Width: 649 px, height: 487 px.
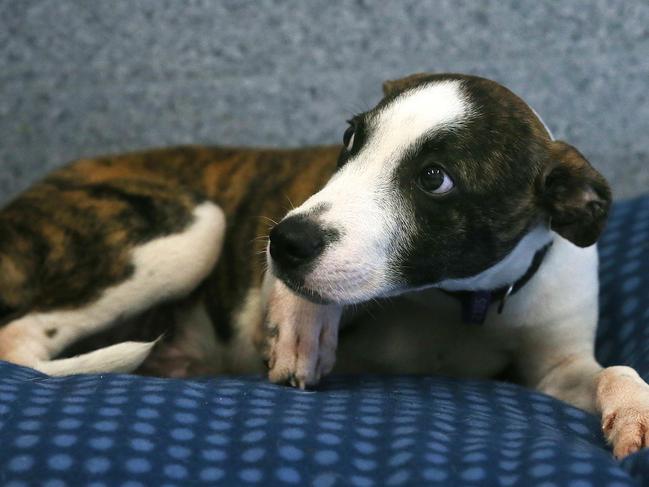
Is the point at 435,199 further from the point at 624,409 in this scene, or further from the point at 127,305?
the point at 127,305

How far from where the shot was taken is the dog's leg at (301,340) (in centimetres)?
205

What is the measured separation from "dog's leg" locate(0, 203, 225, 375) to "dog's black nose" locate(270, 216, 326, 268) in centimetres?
49

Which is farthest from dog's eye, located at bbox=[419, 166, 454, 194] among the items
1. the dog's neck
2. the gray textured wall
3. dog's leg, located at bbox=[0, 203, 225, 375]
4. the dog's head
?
the gray textured wall

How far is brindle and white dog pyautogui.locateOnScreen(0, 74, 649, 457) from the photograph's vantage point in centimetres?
188

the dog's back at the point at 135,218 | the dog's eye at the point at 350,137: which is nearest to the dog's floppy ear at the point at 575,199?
the dog's eye at the point at 350,137

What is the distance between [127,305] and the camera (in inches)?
94.5

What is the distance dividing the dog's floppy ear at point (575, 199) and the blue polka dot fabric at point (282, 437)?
34 cm

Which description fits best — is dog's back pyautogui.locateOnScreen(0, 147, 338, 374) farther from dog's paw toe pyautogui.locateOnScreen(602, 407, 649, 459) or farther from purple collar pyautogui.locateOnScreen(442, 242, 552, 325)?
dog's paw toe pyautogui.locateOnScreen(602, 407, 649, 459)

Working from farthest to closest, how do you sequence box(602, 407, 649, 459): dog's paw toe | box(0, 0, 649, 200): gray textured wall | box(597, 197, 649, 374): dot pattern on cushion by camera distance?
1. box(0, 0, 649, 200): gray textured wall
2. box(597, 197, 649, 374): dot pattern on cushion
3. box(602, 407, 649, 459): dog's paw toe

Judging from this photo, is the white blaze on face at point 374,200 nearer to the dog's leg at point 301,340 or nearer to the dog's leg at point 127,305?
the dog's leg at point 301,340

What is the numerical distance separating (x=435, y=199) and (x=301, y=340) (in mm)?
404

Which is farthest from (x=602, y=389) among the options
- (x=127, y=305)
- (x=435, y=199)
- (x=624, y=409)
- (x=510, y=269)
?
(x=127, y=305)

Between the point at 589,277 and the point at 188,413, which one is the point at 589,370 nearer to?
the point at 589,277

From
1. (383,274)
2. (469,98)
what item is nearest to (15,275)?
(383,274)
